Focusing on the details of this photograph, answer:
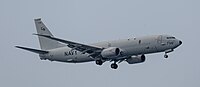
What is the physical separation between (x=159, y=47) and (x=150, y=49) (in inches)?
46.7

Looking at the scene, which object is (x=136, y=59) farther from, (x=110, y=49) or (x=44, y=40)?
(x=44, y=40)

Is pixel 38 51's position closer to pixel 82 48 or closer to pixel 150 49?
pixel 82 48

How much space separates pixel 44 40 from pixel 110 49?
58.2 ft

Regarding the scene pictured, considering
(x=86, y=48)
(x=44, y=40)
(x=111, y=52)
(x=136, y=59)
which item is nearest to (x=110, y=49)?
(x=111, y=52)

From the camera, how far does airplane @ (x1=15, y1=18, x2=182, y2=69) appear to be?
86.9 meters

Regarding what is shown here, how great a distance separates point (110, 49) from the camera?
88938 mm

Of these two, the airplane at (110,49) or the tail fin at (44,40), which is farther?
the tail fin at (44,40)

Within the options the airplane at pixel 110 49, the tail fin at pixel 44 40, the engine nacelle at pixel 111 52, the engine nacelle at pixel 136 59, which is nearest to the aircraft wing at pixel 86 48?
the airplane at pixel 110 49

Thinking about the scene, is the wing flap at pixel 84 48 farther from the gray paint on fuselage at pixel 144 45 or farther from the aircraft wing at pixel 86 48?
the gray paint on fuselage at pixel 144 45

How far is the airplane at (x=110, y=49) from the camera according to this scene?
86.9 meters

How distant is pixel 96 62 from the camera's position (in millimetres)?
93250

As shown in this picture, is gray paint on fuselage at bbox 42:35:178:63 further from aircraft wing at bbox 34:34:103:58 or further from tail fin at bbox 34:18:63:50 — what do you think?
tail fin at bbox 34:18:63:50

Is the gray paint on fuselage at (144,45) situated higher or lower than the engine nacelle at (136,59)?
higher

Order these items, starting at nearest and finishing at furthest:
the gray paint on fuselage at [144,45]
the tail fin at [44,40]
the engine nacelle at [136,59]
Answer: the gray paint on fuselage at [144,45] < the engine nacelle at [136,59] < the tail fin at [44,40]
